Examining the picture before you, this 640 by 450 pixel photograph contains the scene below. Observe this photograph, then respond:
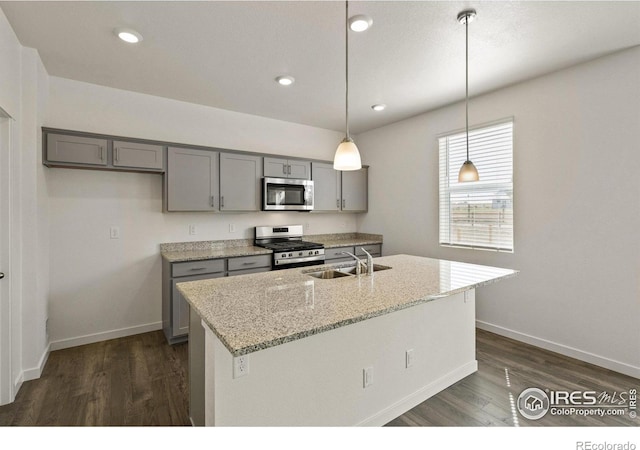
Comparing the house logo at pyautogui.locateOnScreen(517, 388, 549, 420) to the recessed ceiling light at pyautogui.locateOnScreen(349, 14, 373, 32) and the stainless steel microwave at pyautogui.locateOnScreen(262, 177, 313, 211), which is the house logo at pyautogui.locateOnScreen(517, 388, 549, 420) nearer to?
the recessed ceiling light at pyautogui.locateOnScreen(349, 14, 373, 32)

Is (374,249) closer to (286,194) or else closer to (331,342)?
(286,194)

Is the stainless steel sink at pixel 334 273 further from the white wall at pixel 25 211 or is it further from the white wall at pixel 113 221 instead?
the white wall at pixel 25 211

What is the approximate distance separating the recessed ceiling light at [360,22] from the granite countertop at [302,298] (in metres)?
1.74

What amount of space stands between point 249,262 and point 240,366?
86.0 inches

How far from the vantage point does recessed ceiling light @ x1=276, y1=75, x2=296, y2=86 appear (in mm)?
3002

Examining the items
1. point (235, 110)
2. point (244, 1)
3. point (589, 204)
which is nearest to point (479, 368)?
point (589, 204)

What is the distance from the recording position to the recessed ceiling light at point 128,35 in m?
2.22

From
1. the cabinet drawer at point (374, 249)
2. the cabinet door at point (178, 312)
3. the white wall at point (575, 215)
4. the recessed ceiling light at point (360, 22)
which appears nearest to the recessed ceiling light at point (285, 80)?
the recessed ceiling light at point (360, 22)

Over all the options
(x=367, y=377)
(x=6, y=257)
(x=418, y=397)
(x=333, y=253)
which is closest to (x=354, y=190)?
(x=333, y=253)

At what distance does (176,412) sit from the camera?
2078mm

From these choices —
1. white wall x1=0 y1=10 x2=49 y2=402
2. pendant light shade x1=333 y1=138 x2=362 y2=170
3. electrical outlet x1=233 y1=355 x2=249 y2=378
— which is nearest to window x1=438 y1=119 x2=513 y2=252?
pendant light shade x1=333 y1=138 x2=362 y2=170

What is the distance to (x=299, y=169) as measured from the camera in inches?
168
